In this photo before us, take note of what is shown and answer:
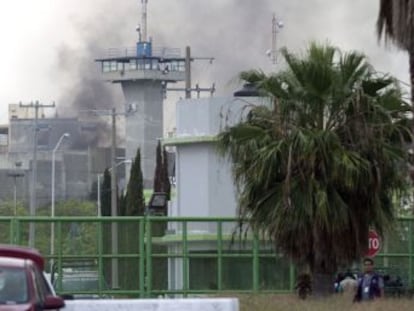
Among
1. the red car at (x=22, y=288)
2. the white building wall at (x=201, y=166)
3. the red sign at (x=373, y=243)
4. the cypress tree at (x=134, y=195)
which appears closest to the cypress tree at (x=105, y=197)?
the cypress tree at (x=134, y=195)

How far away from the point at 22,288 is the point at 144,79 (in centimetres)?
13879

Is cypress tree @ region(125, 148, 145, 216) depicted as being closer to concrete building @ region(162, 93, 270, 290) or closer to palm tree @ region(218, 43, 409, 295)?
concrete building @ region(162, 93, 270, 290)

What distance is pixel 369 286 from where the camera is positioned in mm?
26625

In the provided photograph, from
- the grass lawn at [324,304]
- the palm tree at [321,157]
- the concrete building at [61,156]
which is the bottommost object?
the grass lawn at [324,304]

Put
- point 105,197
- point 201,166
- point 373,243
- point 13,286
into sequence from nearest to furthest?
point 13,286
point 373,243
point 201,166
point 105,197

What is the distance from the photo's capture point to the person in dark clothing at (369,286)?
26.2 meters

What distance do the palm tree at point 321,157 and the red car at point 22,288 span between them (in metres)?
11.6

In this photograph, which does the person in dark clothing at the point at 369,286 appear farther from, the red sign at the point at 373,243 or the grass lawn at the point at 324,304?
the red sign at the point at 373,243

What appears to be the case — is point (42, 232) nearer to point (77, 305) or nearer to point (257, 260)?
point (257, 260)

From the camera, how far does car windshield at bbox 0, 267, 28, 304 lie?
13.9 m

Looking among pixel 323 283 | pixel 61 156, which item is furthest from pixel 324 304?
pixel 61 156

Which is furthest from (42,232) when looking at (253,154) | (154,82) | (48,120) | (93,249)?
(154,82)

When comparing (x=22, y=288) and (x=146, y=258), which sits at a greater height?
(x=22, y=288)

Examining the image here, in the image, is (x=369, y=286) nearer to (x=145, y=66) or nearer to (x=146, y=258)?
(x=146, y=258)
